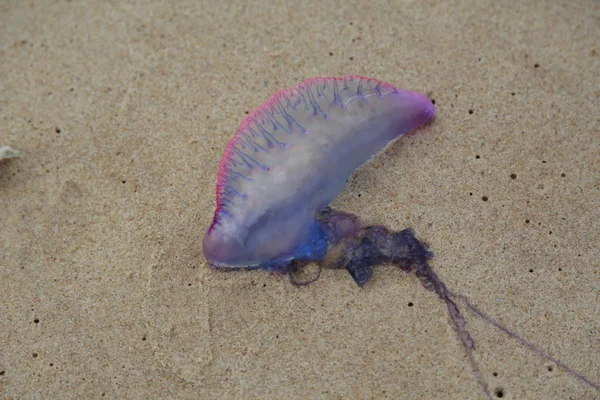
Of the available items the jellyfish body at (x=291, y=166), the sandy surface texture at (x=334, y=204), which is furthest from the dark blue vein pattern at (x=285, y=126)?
the sandy surface texture at (x=334, y=204)

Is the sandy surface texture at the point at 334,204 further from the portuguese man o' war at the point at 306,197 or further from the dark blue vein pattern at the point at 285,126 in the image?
the dark blue vein pattern at the point at 285,126

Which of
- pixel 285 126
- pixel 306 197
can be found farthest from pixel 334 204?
pixel 285 126

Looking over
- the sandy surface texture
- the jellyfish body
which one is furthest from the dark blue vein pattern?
the sandy surface texture

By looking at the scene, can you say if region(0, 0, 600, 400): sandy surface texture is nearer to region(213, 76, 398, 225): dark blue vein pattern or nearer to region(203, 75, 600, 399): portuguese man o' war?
region(203, 75, 600, 399): portuguese man o' war

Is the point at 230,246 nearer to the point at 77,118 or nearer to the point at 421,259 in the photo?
the point at 421,259

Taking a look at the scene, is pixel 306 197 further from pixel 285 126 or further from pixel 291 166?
pixel 285 126
